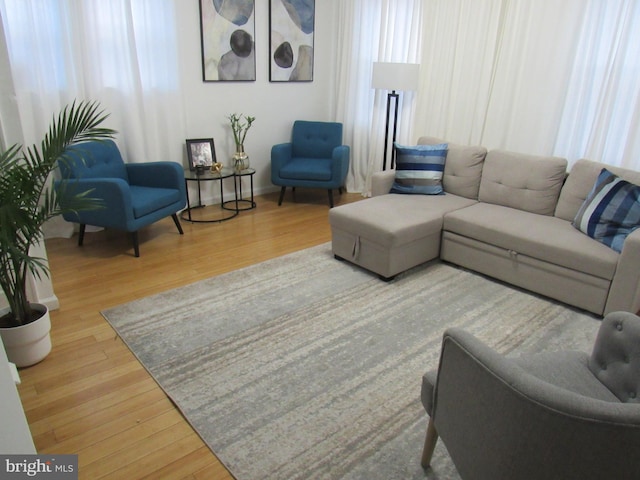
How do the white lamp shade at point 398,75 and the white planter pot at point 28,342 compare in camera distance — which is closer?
the white planter pot at point 28,342

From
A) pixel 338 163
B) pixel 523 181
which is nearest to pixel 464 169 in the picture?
pixel 523 181

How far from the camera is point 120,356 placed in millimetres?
2338

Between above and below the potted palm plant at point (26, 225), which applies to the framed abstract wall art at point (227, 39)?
above

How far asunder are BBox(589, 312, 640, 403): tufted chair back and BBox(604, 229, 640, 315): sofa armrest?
124 centimetres

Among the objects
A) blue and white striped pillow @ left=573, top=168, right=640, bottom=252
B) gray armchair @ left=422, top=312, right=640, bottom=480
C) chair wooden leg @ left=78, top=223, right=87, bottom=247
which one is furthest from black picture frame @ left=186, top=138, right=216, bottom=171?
gray armchair @ left=422, top=312, right=640, bottom=480

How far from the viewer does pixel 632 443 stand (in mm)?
947

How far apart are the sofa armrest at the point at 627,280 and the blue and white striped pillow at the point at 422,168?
150 centimetres

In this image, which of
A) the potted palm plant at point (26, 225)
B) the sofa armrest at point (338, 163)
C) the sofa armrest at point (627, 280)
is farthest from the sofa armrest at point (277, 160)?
the sofa armrest at point (627, 280)

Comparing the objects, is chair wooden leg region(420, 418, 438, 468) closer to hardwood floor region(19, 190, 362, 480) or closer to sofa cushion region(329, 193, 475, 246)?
hardwood floor region(19, 190, 362, 480)

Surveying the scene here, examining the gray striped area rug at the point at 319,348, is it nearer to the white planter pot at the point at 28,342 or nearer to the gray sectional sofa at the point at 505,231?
the gray sectional sofa at the point at 505,231

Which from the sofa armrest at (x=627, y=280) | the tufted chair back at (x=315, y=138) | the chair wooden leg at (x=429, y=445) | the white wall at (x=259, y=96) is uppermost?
the white wall at (x=259, y=96)

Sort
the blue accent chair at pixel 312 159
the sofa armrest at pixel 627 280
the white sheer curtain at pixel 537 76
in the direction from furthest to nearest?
the blue accent chair at pixel 312 159, the white sheer curtain at pixel 537 76, the sofa armrest at pixel 627 280

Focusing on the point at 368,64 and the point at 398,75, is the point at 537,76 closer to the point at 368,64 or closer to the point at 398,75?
the point at 398,75

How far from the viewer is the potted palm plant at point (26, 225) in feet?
6.31
